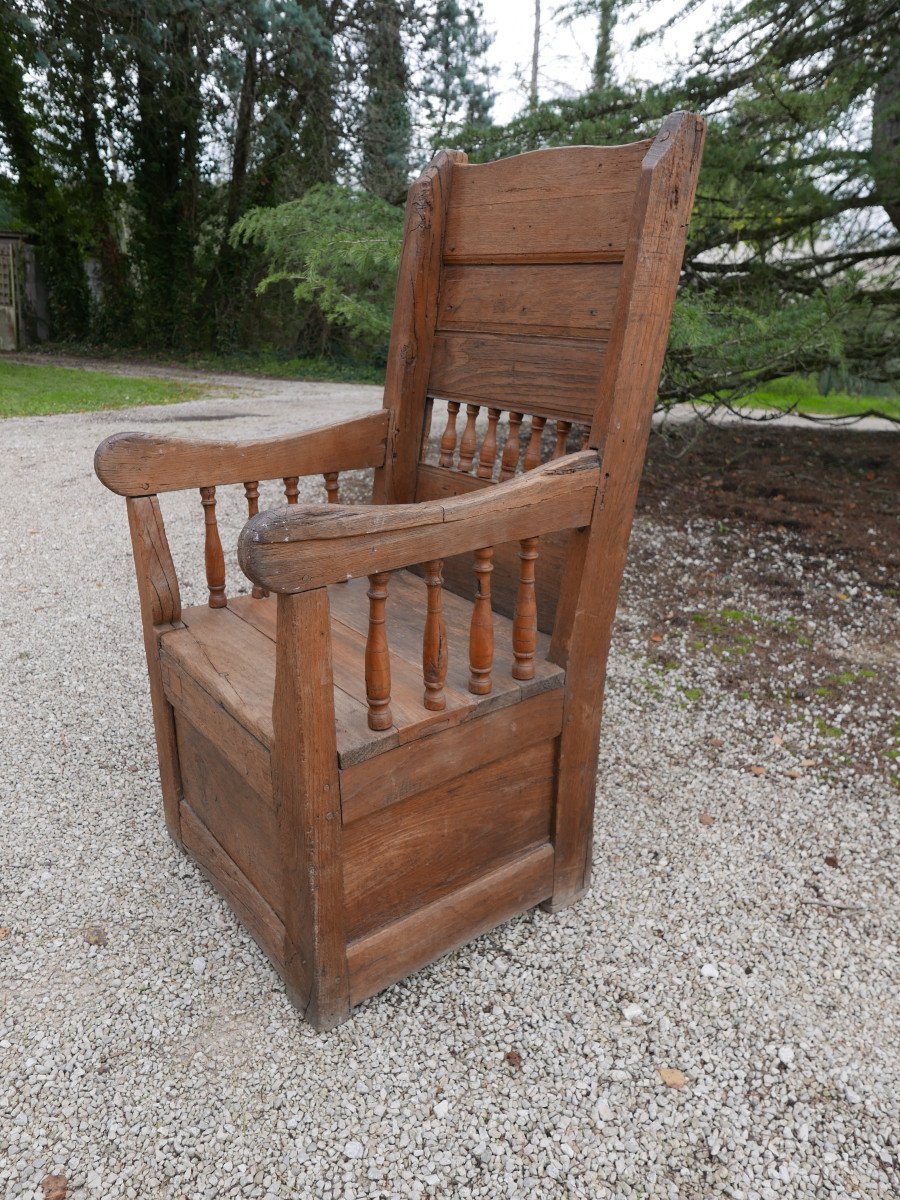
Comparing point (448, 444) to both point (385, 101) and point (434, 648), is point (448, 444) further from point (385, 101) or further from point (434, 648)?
point (385, 101)

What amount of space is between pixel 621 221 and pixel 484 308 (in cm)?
48

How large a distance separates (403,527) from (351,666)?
506mm

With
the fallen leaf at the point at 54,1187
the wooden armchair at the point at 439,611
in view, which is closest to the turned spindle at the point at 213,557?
the wooden armchair at the point at 439,611

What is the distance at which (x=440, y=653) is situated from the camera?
157 centimetres

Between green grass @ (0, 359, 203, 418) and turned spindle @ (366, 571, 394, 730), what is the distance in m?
7.59

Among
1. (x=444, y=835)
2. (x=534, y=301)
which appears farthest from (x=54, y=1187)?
(x=534, y=301)

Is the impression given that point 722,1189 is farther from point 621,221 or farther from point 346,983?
point 621,221

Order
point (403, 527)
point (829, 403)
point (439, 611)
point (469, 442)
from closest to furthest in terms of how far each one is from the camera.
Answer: point (403, 527)
point (439, 611)
point (469, 442)
point (829, 403)

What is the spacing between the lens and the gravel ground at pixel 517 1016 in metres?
1.48

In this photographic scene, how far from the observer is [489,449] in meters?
2.10

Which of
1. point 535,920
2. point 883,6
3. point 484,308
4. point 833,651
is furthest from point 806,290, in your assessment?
point 535,920

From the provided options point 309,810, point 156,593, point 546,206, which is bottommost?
point 309,810

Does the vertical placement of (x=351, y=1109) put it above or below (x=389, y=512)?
below

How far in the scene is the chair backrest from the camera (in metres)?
1.58
